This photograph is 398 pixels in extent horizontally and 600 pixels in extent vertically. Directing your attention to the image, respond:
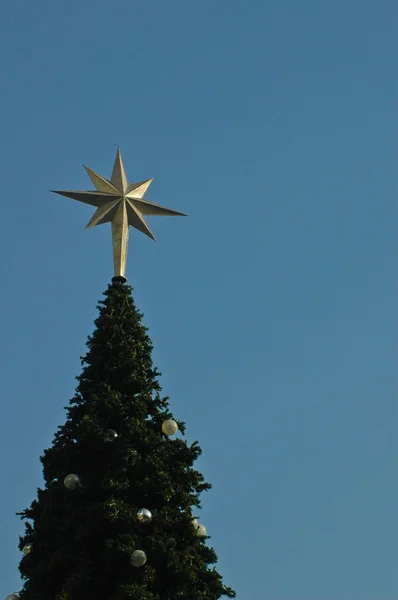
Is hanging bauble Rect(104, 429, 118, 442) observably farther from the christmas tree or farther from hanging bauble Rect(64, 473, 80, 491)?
hanging bauble Rect(64, 473, 80, 491)

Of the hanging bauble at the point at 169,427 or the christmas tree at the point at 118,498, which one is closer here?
the christmas tree at the point at 118,498

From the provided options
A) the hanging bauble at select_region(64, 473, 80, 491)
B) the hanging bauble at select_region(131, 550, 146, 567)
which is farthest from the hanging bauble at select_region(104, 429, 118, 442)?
the hanging bauble at select_region(131, 550, 146, 567)

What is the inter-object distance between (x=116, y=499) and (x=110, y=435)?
1.55 metres

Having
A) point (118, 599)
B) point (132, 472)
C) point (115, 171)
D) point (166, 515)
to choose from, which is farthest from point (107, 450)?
point (115, 171)

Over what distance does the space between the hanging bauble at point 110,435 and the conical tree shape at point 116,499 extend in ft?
0.09

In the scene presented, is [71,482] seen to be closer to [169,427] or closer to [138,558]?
[138,558]

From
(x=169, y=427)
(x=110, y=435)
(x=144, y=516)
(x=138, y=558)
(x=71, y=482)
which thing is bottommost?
(x=138, y=558)

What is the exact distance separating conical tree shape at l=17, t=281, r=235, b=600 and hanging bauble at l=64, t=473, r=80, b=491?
9 centimetres

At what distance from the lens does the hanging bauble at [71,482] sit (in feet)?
55.2

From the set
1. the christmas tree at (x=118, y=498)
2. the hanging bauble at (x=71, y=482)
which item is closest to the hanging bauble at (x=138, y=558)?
the christmas tree at (x=118, y=498)

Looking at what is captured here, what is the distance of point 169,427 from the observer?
18.3 metres

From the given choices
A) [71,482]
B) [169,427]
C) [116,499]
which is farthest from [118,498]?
[169,427]

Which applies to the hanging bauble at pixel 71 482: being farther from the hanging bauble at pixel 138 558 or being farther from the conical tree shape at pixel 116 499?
the hanging bauble at pixel 138 558

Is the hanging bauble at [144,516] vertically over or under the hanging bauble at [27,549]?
over
